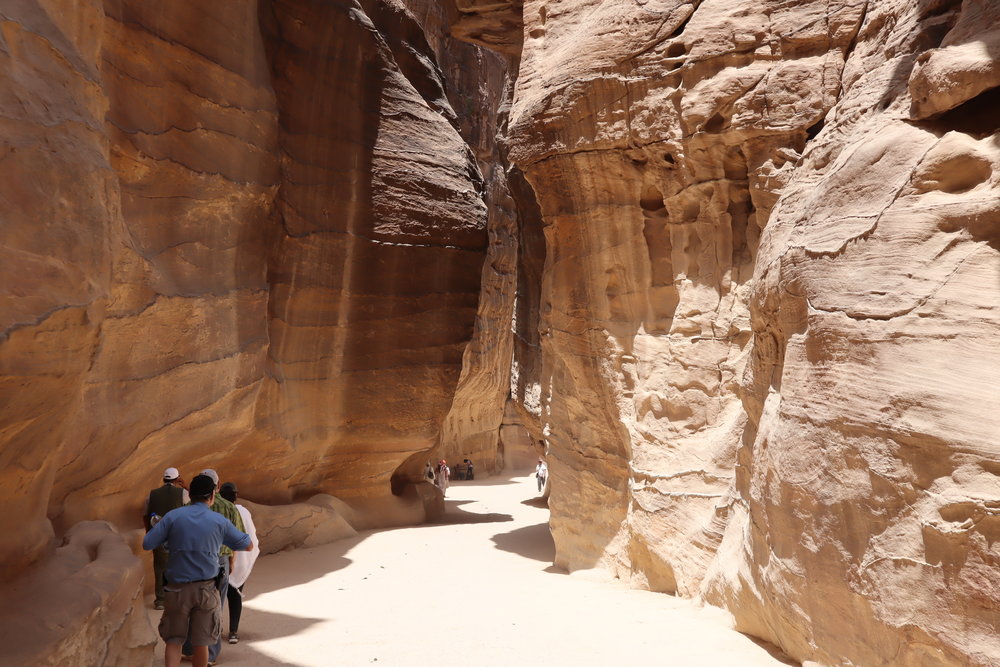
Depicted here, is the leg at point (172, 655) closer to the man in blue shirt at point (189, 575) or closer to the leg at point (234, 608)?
the man in blue shirt at point (189, 575)

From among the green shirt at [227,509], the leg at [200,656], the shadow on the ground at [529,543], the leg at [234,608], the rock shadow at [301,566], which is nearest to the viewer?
the leg at [200,656]

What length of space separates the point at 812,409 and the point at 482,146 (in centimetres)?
1659

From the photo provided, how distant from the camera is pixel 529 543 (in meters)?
10.8

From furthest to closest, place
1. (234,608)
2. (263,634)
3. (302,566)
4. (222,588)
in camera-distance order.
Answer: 1. (302,566)
2. (263,634)
3. (234,608)
4. (222,588)

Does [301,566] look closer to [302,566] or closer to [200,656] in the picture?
[302,566]

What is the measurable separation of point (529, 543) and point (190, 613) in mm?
7473

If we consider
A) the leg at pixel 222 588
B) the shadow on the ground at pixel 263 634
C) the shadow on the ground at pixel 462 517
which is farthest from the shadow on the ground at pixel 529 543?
the leg at pixel 222 588

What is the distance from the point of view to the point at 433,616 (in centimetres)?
593

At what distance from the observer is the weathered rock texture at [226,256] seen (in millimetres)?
3115

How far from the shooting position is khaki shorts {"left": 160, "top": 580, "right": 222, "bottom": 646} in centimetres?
366

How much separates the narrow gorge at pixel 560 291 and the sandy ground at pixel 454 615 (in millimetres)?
479

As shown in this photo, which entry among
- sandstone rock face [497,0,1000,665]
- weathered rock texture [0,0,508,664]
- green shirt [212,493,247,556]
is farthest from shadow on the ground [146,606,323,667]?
sandstone rock face [497,0,1000,665]

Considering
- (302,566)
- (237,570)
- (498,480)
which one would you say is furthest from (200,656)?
(498,480)

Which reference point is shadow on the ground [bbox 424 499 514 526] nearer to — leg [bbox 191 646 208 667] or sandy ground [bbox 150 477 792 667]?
sandy ground [bbox 150 477 792 667]
